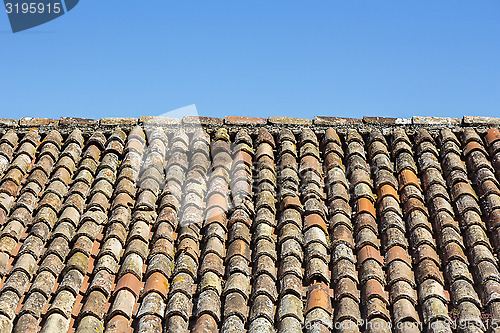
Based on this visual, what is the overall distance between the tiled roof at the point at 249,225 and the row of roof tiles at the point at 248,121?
0.07ft

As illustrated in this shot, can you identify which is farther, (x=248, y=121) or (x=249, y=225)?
(x=248, y=121)

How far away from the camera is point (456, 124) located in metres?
7.81

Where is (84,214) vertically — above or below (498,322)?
above

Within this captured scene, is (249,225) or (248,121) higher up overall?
(248,121)

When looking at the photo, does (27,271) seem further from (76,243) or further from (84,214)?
(84,214)

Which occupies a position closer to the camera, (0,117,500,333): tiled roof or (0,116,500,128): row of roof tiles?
(0,117,500,333): tiled roof

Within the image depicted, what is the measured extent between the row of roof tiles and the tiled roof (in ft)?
0.07

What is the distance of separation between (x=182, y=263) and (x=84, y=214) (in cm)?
144

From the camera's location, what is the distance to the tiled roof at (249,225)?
5.16 metres

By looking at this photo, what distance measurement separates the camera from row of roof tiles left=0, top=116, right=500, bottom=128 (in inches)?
308

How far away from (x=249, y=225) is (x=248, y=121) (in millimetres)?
2107

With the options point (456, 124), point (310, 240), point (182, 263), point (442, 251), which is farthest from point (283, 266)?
point (456, 124)

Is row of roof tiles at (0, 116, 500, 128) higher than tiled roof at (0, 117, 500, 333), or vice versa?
row of roof tiles at (0, 116, 500, 128)

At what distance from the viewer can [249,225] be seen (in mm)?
6195
